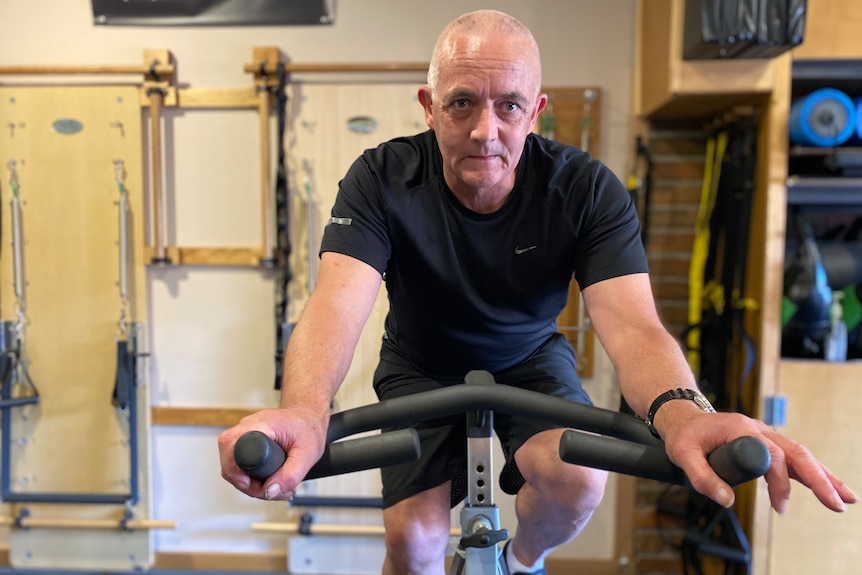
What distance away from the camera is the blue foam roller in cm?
201

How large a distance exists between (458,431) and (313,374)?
47 centimetres

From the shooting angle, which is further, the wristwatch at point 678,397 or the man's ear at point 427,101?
the man's ear at point 427,101

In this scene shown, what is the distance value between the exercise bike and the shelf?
5.52 ft

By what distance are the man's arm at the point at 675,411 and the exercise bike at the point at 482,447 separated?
0.03 meters

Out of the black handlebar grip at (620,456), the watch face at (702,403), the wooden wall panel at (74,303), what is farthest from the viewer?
the wooden wall panel at (74,303)

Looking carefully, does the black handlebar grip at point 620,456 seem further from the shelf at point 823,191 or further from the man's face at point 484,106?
the shelf at point 823,191

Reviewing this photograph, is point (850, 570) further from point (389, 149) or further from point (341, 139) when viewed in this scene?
point (341, 139)

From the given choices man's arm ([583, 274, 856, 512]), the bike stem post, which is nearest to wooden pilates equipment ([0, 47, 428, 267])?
man's arm ([583, 274, 856, 512])

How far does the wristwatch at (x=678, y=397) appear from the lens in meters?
0.88

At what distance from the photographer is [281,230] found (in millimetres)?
2555

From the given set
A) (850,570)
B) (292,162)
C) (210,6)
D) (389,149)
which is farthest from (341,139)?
(850,570)

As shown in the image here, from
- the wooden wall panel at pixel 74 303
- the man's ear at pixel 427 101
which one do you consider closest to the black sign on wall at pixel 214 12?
the wooden wall panel at pixel 74 303

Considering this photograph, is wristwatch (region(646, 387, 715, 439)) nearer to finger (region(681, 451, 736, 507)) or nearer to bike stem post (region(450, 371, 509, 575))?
finger (region(681, 451, 736, 507))

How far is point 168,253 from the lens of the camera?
266 cm
